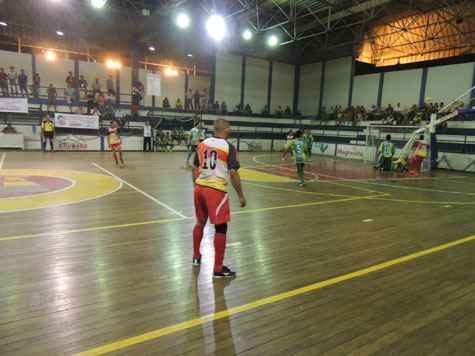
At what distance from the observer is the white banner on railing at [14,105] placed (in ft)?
59.6

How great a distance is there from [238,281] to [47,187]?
7119 millimetres

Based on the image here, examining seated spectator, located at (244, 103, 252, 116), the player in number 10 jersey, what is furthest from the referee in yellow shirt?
seated spectator, located at (244, 103, 252, 116)

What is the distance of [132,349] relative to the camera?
2609 millimetres

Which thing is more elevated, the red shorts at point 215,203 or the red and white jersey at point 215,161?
the red and white jersey at point 215,161

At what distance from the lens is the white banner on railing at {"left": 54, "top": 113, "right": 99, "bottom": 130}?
19.5m

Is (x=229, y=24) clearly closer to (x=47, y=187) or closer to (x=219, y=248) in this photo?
(x=47, y=187)

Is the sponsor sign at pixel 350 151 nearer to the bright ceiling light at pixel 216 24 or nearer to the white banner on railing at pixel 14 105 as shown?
the bright ceiling light at pixel 216 24

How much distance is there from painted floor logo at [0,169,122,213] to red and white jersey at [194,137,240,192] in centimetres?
486

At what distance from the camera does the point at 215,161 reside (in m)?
3.74

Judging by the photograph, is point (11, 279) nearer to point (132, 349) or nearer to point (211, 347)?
point (132, 349)

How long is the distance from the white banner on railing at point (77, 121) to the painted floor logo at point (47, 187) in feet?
31.1

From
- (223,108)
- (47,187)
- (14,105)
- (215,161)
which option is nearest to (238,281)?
(215,161)

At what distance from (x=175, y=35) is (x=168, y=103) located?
18.3 ft

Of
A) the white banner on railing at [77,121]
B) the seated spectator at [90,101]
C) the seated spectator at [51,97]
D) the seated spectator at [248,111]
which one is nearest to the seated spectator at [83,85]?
the seated spectator at [90,101]
